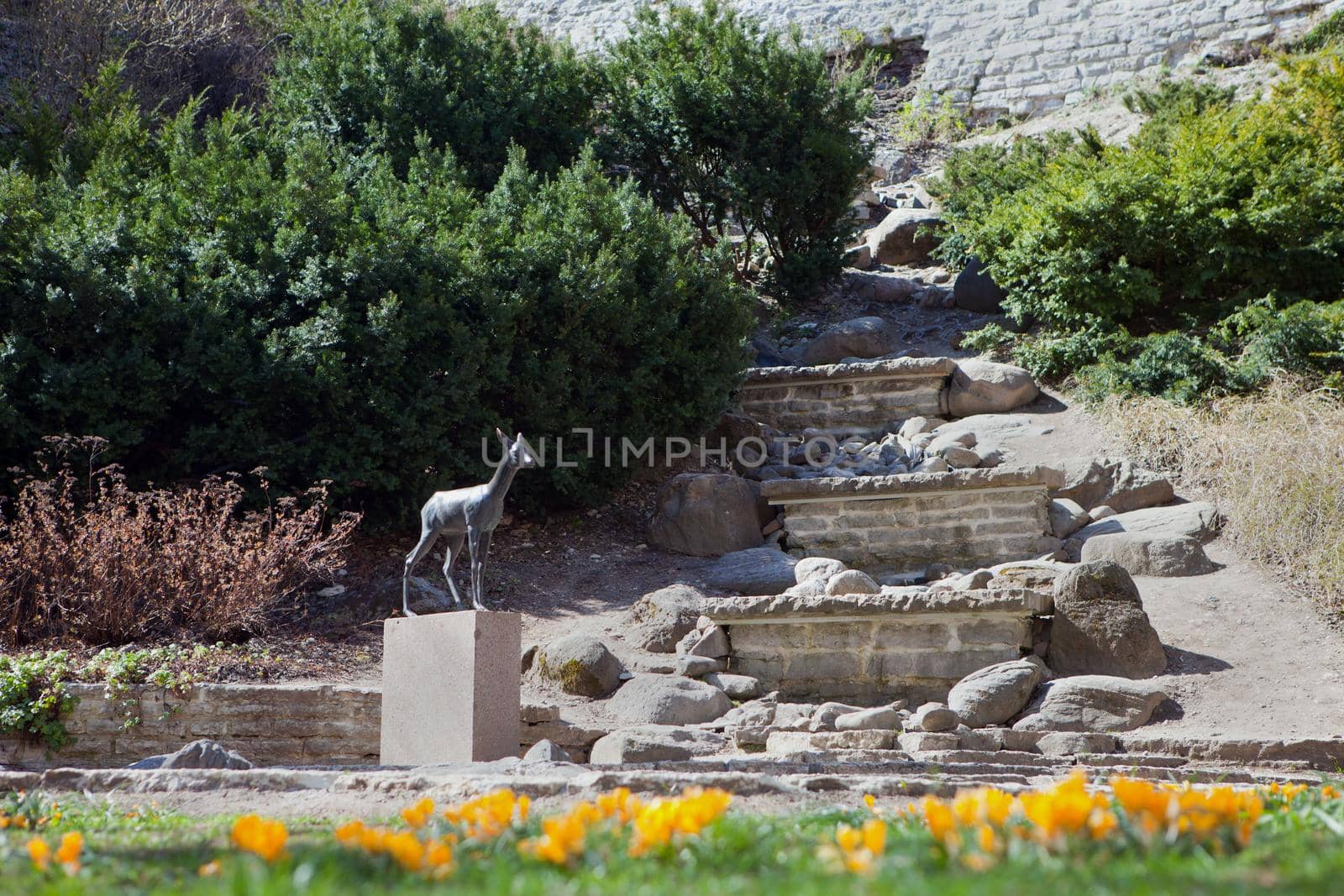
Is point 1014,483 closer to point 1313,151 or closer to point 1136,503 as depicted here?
point 1136,503

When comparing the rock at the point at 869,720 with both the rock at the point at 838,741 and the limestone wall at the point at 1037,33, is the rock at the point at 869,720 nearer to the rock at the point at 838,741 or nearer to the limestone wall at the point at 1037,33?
the rock at the point at 838,741

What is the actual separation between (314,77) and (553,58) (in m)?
3.03

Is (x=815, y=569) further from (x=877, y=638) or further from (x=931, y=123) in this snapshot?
(x=931, y=123)

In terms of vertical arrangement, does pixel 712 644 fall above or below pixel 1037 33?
below

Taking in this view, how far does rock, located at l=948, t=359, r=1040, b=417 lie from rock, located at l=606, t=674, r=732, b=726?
571cm

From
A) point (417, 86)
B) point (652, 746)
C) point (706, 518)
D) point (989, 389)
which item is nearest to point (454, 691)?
point (652, 746)

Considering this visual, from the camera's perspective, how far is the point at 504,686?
5.76m

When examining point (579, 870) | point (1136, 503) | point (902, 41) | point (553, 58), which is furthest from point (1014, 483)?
point (902, 41)

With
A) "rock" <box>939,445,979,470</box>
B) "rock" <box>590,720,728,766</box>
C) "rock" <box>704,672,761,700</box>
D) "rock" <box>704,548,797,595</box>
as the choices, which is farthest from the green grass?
"rock" <box>939,445,979,470</box>

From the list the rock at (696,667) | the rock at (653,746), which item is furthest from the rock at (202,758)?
the rock at (696,667)

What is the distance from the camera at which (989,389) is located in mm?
→ 11438

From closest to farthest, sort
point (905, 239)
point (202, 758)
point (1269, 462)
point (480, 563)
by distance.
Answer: point (202, 758) → point (480, 563) → point (1269, 462) → point (905, 239)

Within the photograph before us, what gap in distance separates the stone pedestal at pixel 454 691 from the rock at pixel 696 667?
1.54m

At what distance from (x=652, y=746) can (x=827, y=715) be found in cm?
118
